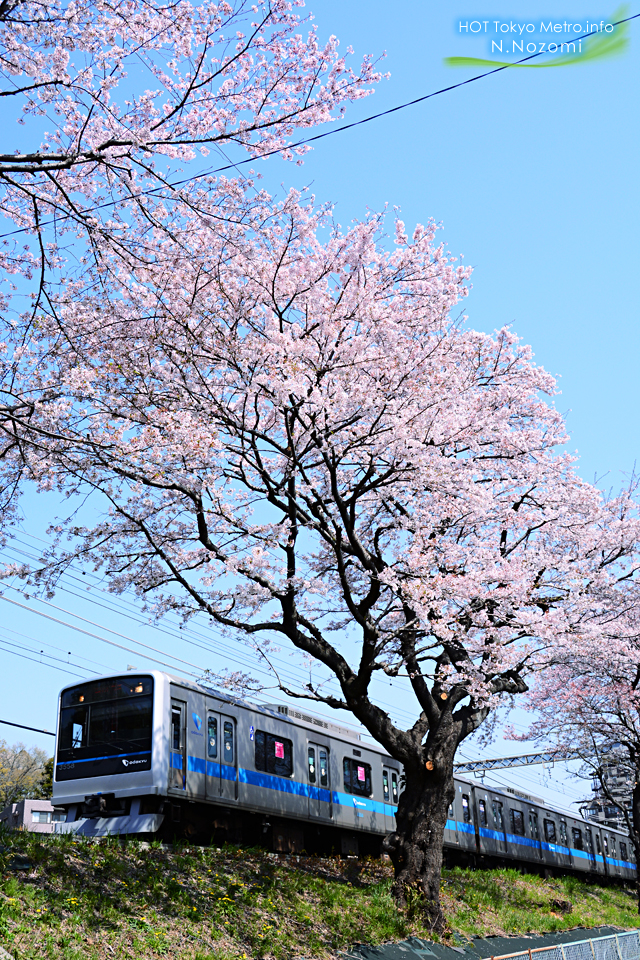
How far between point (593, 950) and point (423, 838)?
8.47 ft

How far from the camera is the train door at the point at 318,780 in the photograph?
50.4 feet

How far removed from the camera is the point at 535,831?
86.5ft

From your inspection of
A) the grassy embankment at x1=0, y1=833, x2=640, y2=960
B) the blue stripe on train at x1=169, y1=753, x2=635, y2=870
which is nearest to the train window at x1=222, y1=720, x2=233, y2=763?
the blue stripe on train at x1=169, y1=753, x2=635, y2=870

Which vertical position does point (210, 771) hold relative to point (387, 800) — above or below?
above

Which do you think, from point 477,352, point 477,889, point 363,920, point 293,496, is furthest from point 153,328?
point 477,889

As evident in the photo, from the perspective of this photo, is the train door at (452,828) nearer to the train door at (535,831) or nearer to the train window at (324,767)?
the train window at (324,767)

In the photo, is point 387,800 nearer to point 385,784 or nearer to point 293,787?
point 385,784

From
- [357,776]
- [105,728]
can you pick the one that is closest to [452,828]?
[357,776]

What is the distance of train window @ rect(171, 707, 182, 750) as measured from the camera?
11984mm

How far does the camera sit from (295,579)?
998 centimetres

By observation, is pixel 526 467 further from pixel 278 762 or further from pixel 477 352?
pixel 278 762

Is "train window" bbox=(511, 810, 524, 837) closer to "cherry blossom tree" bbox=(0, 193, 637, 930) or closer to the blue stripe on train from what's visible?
the blue stripe on train

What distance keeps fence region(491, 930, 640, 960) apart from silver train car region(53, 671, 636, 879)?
5.14 meters

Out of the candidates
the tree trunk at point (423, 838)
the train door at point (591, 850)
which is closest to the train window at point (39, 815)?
the tree trunk at point (423, 838)
